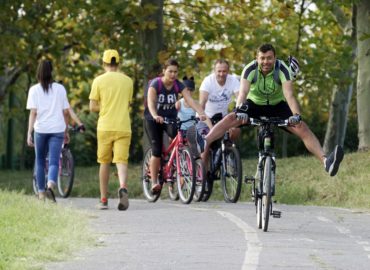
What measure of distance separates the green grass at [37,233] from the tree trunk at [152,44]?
1082 centimetres

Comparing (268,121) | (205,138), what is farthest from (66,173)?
(268,121)

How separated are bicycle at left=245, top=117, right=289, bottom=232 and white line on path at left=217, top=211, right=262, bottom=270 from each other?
216mm

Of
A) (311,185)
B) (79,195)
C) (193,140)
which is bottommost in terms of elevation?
(79,195)

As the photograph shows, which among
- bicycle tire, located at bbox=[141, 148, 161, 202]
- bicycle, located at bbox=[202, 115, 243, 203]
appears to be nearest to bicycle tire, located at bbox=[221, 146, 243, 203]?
bicycle, located at bbox=[202, 115, 243, 203]

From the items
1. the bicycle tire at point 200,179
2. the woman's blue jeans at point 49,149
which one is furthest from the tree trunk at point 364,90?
the woman's blue jeans at point 49,149

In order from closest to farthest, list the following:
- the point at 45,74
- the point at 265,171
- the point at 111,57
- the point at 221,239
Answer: the point at 221,239 < the point at 265,171 < the point at 111,57 < the point at 45,74

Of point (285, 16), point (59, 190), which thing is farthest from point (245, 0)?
point (59, 190)

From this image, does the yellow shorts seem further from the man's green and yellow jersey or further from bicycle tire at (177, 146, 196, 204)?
the man's green and yellow jersey

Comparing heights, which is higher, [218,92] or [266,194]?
[218,92]

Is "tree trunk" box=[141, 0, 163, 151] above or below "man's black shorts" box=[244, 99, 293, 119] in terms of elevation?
above

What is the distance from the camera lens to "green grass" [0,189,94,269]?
9.92 meters

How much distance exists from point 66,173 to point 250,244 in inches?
354

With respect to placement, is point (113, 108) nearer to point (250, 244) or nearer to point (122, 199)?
point (122, 199)

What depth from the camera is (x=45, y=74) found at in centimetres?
1598
